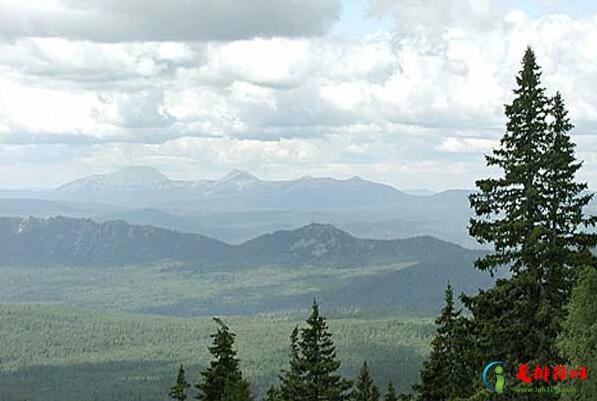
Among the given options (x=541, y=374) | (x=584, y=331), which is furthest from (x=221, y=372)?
(x=584, y=331)

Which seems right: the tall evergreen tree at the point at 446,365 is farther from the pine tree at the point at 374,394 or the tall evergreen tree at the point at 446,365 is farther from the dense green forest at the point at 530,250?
the pine tree at the point at 374,394

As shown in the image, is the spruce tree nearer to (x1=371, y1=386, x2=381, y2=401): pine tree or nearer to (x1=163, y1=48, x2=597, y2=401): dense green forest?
(x1=163, y1=48, x2=597, y2=401): dense green forest

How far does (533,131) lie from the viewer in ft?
77.7

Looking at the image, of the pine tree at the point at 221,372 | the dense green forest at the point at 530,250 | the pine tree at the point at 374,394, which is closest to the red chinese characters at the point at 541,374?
the dense green forest at the point at 530,250

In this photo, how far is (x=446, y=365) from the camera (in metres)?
37.2

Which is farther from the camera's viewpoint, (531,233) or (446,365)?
(446,365)

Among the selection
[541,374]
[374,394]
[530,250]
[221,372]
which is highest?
[530,250]

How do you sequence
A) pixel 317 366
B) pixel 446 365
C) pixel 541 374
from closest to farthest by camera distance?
pixel 541 374 → pixel 317 366 → pixel 446 365

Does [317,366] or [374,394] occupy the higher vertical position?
[317,366]

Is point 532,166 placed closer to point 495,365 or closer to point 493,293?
point 493,293

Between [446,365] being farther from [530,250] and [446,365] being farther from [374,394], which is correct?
[374,394]

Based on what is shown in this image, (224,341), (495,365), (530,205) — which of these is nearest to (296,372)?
(224,341)

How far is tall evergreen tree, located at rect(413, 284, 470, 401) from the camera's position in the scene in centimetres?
3538

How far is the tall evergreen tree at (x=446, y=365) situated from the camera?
116 ft
